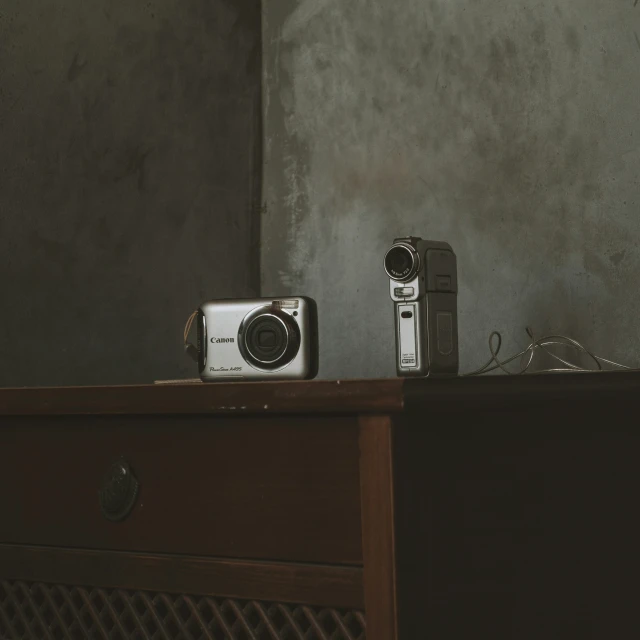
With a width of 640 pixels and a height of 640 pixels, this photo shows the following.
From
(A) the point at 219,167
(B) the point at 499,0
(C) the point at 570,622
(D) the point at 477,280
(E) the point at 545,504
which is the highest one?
(B) the point at 499,0

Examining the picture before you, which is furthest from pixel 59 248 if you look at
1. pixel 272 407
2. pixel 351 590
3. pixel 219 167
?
pixel 351 590

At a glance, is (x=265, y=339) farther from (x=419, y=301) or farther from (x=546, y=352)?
(x=546, y=352)

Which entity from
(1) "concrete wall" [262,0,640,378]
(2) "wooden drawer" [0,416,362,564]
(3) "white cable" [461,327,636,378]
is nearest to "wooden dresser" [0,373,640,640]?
(2) "wooden drawer" [0,416,362,564]

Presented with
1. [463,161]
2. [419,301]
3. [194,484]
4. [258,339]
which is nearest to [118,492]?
[194,484]

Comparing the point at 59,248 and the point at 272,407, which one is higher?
the point at 59,248

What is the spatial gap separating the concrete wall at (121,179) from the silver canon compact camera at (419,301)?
0.67 meters

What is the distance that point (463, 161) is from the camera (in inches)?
61.1

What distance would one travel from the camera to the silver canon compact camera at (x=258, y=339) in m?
1.05

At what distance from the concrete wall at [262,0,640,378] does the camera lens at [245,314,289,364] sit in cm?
56

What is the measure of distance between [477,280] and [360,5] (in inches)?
22.8

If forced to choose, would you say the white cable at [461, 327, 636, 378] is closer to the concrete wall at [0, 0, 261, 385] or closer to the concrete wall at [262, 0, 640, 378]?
the concrete wall at [262, 0, 640, 378]

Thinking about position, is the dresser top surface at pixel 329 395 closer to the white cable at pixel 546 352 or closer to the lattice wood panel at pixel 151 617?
the lattice wood panel at pixel 151 617

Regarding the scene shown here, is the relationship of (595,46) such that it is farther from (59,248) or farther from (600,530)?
(59,248)

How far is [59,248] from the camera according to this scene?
1.52 m
